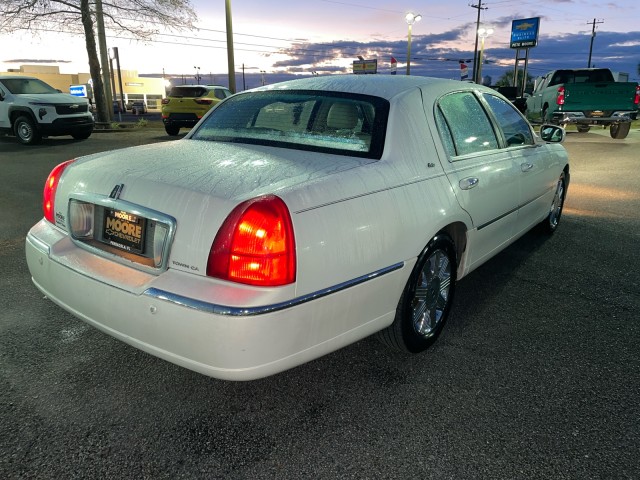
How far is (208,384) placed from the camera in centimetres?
266

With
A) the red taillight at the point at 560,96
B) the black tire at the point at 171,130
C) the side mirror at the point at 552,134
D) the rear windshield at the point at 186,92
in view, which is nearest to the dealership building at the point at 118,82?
the black tire at the point at 171,130

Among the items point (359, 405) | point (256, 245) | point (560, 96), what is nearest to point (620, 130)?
point (560, 96)

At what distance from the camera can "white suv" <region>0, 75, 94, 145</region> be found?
13.5 metres

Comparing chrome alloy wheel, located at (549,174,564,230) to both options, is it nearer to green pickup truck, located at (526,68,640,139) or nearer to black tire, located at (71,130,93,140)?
green pickup truck, located at (526,68,640,139)

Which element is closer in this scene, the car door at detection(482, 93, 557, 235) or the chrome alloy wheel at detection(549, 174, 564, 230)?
the car door at detection(482, 93, 557, 235)

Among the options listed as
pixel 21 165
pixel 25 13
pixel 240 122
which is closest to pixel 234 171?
pixel 240 122

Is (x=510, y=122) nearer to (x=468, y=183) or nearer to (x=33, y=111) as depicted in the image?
(x=468, y=183)

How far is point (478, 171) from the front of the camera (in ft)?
10.7

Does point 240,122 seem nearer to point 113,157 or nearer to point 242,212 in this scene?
point 113,157

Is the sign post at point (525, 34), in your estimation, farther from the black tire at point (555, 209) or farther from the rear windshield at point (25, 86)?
the black tire at point (555, 209)

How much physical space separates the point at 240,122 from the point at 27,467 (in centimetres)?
223

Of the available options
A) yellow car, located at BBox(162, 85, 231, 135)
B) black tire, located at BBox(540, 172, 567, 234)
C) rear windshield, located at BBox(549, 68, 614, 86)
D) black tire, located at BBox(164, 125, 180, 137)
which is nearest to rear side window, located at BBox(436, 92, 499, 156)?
black tire, located at BBox(540, 172, 567, 234)

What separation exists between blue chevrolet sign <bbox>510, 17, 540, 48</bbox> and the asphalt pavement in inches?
2396

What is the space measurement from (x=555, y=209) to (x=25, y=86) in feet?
47.0
